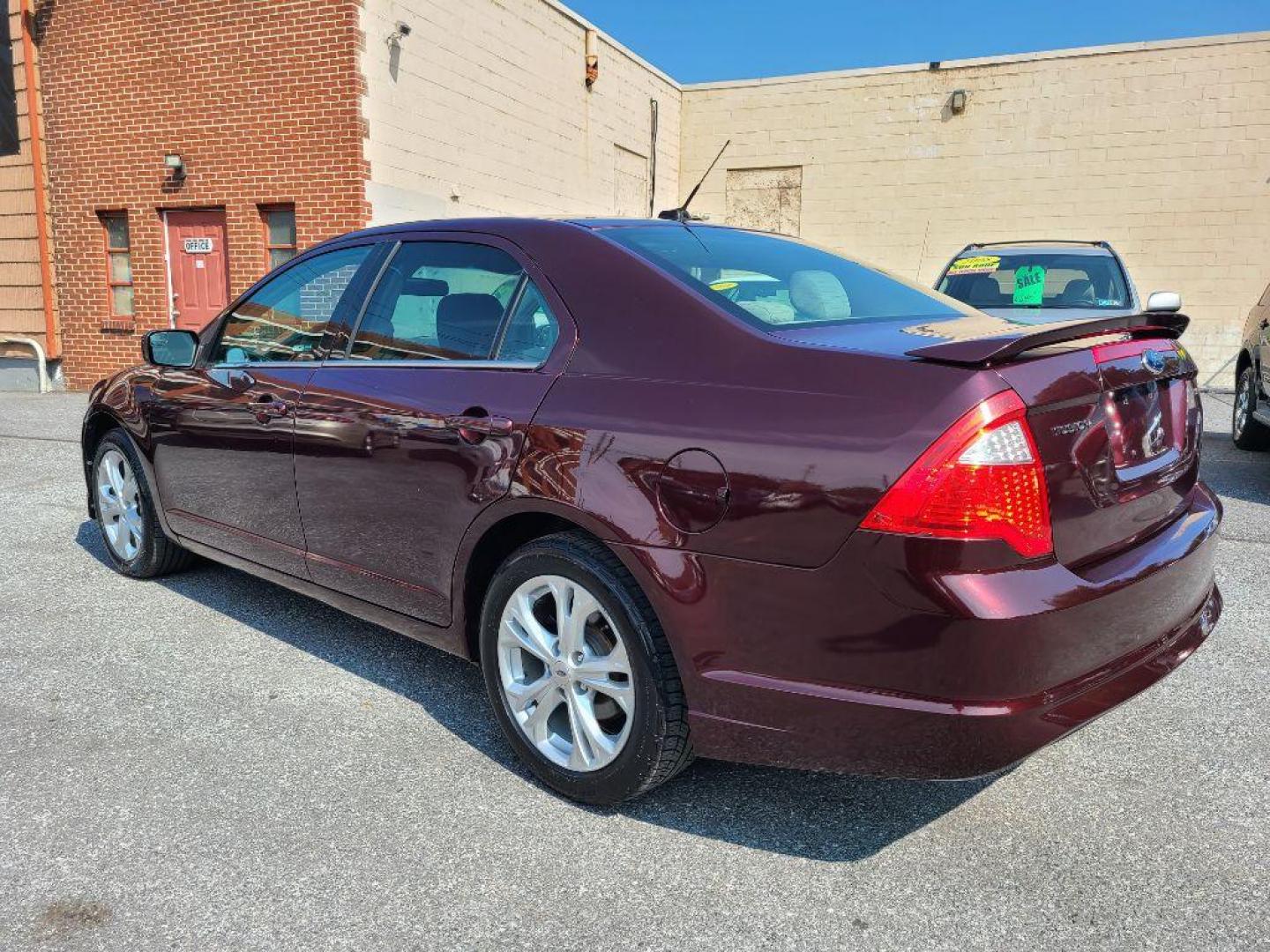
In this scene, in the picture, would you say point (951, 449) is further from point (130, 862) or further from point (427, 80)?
point (427, 80)

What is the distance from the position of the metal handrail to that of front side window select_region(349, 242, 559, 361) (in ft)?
38.3

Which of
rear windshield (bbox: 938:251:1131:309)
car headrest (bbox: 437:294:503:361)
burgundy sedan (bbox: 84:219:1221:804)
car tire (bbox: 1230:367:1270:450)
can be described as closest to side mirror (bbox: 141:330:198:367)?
burgundy sedan (bbox: 84:219:1221:804)

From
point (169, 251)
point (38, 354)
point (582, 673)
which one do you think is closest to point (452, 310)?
point (582, 673)

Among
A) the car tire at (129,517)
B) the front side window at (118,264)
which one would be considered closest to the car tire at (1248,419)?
the car tire at (129,517)

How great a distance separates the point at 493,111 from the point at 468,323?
11614 mm

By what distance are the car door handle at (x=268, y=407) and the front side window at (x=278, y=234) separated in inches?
357

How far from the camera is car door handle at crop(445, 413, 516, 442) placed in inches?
109

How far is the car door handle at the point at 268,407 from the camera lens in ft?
11.7

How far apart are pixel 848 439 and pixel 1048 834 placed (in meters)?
1.27

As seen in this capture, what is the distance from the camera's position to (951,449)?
2.03 metres

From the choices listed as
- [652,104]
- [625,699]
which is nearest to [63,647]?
[625,699]

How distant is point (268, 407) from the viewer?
11.9 ft

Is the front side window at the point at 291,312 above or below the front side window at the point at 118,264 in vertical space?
below

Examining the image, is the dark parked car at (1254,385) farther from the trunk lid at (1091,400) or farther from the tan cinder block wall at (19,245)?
the tan cinder block wall at (19,245)
